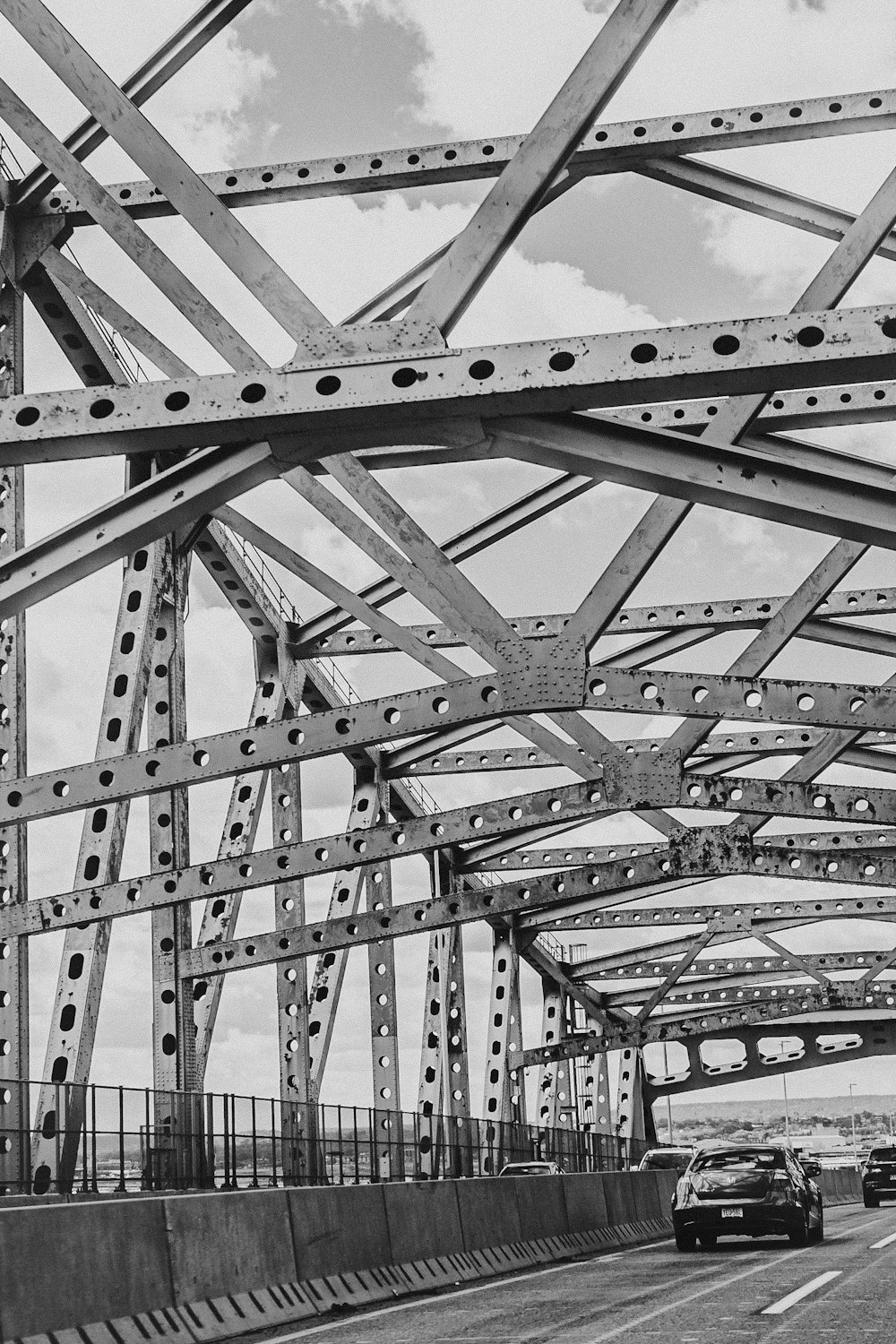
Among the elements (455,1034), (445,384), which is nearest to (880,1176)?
(455,1034)

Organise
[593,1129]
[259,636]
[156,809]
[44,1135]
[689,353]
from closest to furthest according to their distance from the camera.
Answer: [689,353]
[44,1135]
[156,809]
[259,636]
[593,1129]

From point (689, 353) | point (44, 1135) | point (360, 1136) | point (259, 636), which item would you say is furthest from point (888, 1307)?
point (259, 636)

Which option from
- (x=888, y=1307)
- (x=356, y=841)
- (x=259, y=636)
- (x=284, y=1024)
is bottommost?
(x=888, y=1307)

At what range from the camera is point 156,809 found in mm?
23625

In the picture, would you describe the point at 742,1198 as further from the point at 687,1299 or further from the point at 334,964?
the point at 334,964

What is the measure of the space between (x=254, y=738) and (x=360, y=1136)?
9.77 m

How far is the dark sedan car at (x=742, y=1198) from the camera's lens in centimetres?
2100

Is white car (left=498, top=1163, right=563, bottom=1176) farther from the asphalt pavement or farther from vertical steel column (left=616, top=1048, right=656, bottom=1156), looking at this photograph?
vertical steel column (left=616, top=1048, right=656, bottom=1156)

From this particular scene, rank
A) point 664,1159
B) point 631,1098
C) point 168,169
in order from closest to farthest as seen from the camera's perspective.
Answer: point 168,169, point 664,1159, point 631,1098

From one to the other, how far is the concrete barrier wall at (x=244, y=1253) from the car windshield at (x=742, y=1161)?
7.34 feet

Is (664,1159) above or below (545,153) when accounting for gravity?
below

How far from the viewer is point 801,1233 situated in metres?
21.4

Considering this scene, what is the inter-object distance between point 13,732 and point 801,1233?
11267 mm

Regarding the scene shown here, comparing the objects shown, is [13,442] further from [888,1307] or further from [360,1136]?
[360,1136]
